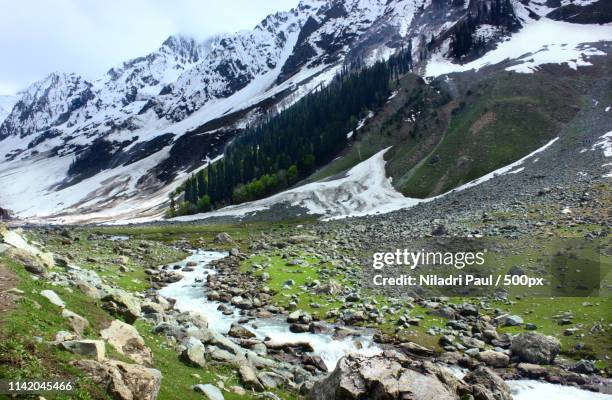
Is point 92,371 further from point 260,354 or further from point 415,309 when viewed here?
point 415,309

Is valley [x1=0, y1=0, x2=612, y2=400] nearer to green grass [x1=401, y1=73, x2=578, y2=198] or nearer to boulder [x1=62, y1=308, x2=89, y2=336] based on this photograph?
boulder [x1=62, y1=308, x2=89, y2=336]

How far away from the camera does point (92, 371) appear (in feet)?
41.1

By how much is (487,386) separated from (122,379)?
16.0m

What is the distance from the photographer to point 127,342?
56.1ft

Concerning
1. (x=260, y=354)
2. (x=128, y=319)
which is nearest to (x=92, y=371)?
(x=128, y=319)

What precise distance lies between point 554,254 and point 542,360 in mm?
16643

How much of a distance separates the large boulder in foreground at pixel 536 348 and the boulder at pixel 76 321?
2314 centimetres

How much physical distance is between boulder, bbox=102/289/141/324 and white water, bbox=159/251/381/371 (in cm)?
816

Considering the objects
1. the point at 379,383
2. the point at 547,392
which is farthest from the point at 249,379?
the point at 547,392

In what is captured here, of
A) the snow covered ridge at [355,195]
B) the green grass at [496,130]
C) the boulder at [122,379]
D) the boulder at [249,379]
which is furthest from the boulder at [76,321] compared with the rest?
the green grass at [496,130]

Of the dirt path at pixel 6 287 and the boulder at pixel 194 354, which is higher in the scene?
the dirt path at pixel 6 287

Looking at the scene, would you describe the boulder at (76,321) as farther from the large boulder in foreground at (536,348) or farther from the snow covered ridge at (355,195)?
the snow covered ridge at (355,195)

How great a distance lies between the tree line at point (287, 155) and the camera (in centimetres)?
15238

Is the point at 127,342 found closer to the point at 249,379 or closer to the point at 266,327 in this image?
the point at 249,379
